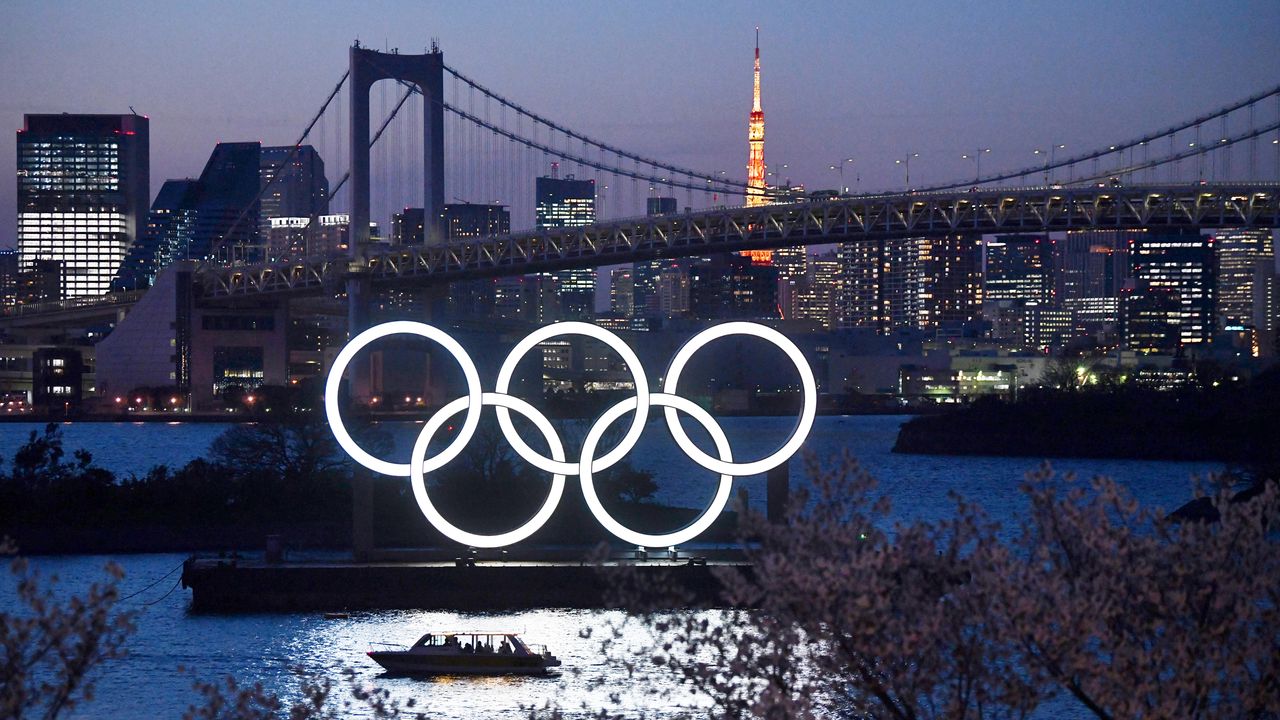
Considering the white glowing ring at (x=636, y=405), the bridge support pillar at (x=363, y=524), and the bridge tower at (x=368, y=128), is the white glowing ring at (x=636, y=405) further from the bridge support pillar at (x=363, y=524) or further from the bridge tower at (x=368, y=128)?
the bridge tower at (x=368, y=128)

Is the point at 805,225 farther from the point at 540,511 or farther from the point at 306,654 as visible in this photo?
the point at 306,654

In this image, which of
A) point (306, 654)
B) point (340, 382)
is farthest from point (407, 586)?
point (340, 382)

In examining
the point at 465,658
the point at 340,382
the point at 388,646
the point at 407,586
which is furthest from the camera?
the point at 407,586

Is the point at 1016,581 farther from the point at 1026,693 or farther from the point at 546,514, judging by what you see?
the point at 546,514

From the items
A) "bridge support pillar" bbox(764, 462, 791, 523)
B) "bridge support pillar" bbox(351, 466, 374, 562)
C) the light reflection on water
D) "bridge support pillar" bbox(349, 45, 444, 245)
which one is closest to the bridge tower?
"bridge support pillar" bbox(349, 45, 444, 245)

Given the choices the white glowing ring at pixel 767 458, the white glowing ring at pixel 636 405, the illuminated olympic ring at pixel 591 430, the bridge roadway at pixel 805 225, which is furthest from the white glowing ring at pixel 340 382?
the bridge roadway at pixel 805 225

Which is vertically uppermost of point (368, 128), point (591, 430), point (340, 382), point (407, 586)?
point (368, 128)
